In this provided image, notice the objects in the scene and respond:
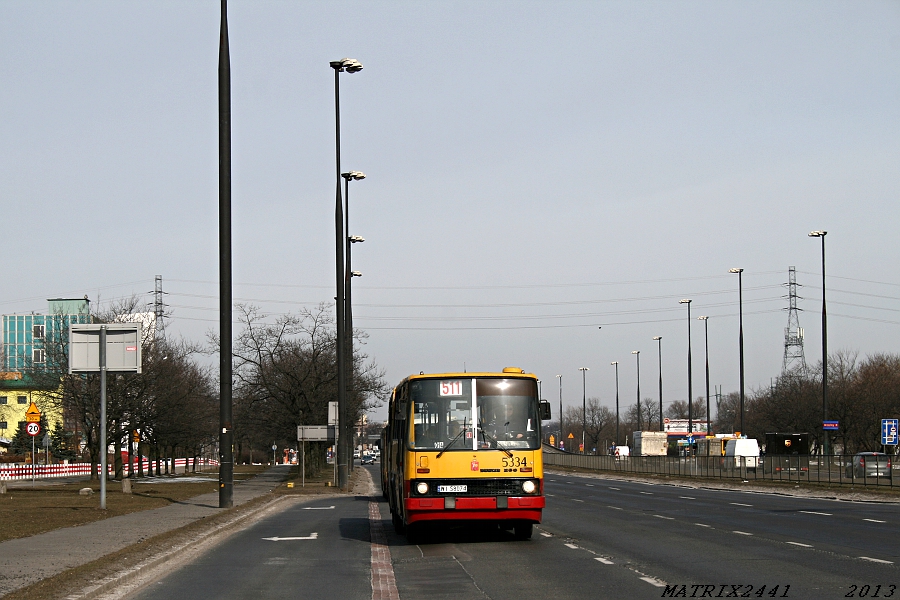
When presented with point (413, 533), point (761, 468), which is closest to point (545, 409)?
point (413, 533)

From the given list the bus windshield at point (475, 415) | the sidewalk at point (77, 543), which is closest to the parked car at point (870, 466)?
the sidewalk at point (77, 543)

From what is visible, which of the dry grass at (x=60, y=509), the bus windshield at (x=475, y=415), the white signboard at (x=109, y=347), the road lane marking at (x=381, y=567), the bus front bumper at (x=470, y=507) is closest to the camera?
the road lane marking at (x=381, y=567)

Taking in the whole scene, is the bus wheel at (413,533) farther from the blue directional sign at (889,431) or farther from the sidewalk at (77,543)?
the blue directional sign at (889,431)

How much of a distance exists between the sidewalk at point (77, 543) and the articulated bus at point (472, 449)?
4.76 m

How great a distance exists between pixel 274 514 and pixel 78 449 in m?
66.6

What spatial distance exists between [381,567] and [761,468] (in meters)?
40.7

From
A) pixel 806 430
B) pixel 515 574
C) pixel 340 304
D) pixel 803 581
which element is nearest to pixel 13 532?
pixel 515 574

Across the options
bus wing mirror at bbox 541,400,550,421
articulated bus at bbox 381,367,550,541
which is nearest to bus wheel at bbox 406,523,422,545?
articulated bus at bbox 381,367,550,541

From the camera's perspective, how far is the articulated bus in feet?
55.6

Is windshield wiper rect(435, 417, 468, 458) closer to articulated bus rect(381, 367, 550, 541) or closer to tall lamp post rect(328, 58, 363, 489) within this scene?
articulated bus rect(381, 367, 550, 541)

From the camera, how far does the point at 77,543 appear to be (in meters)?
17.2

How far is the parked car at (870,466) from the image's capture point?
3919 centimetres

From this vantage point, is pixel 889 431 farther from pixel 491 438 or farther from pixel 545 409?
pixel 491 438

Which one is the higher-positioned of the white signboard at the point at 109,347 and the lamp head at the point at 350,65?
the lamp head at the point at 350,65
